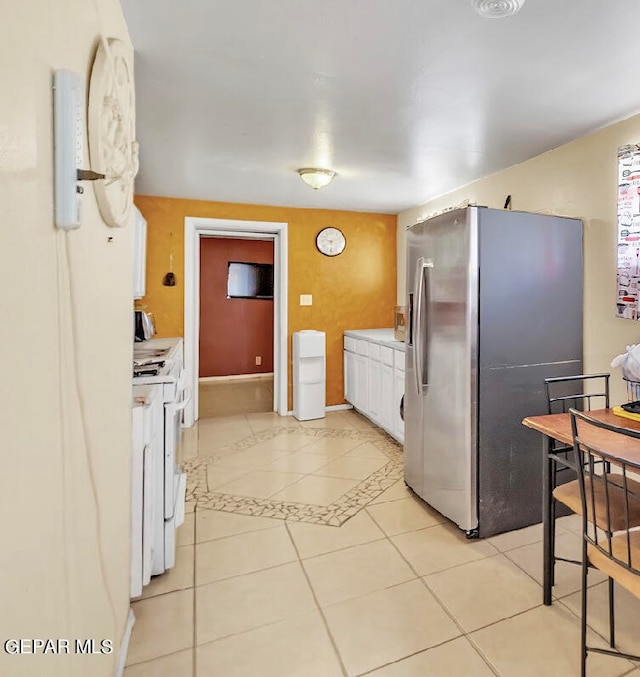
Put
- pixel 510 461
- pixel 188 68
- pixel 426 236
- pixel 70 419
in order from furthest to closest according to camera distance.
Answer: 1. pixel 426 236
2. pixel 510 461
3. pixel 188 68
4. pixel 70 419

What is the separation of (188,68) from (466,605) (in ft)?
8.63

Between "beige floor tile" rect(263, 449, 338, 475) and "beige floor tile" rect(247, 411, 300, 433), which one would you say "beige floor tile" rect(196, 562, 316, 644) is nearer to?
"beige floor tile" rect(263, 449, 338, 475)

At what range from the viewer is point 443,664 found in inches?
57.4

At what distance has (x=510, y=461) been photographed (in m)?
2.29

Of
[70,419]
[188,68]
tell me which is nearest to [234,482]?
[70,419]

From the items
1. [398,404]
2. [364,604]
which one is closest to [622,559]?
[364,604]

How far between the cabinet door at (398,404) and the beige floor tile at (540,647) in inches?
74.0

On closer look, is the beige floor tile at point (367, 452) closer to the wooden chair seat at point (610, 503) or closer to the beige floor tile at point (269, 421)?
the beige floor tile at point (269, 421)

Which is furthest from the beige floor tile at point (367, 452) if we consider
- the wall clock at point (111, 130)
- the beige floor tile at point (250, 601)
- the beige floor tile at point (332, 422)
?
the wall clock at point (111, 130)

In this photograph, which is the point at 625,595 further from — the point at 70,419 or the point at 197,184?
the point at 197,184

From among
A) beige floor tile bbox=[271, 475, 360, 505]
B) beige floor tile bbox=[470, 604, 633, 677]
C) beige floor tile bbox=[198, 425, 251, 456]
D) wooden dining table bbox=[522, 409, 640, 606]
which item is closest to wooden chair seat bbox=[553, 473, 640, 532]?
wooden dining table bbox=[522, 409, 640, 606]

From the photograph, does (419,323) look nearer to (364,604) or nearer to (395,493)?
(395,493)

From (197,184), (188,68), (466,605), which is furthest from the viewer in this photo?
(197,184)

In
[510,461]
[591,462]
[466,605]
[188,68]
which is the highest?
[188,68]
